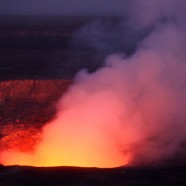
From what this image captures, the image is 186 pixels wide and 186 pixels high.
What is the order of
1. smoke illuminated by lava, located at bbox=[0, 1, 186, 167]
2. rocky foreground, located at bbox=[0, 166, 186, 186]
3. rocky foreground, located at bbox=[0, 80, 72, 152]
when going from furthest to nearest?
rocky foreground, located at bbox=[0, 80, 72, 152], smoke illuminated by lava, located at bbox=[0, 1, 186, 167], rocky foreground, located at bbox=[0, 166, 186, 186]

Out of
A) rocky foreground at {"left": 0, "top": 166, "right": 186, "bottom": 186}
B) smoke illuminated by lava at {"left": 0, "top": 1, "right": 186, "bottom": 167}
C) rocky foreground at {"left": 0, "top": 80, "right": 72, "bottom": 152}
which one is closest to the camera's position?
rocky foreground at {"left": 0, "top": 166, "right": 186, "bottom": 186}

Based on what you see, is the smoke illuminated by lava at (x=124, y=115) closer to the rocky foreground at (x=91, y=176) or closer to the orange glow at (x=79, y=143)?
the orange glow at (x=79, y=143)

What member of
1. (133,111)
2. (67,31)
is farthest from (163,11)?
(67,31)

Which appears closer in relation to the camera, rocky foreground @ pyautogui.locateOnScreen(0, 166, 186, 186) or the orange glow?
rocky foreground @ pyautogui.locateOnScreen(0, 166, 186, 186)

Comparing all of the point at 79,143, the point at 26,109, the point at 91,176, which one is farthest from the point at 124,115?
the point at 91,176

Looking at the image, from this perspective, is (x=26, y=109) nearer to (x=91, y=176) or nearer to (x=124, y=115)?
(x=124, y=115)

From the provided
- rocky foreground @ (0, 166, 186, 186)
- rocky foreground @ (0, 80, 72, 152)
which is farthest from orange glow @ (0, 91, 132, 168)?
rocky foreground @ (0, 166, 186, 186)

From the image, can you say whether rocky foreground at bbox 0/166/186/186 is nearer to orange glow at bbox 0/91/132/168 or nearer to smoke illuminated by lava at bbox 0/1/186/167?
smoke illuminated by lava at bbox 0/1/186/167

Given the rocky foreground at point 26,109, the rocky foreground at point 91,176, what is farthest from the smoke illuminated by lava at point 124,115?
the rocky foreground at point 91,176
